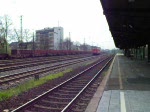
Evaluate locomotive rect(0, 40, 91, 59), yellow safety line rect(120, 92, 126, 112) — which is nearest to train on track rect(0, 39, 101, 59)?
locomotive rect(0, 40, 91, 59)

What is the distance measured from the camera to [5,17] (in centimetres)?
8694

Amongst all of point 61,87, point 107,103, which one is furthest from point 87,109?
point 61,87

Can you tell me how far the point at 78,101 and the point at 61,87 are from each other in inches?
162

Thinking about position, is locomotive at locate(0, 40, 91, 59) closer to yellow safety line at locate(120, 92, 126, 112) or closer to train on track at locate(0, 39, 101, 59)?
train on track at locate(0, 39, 101, 59)

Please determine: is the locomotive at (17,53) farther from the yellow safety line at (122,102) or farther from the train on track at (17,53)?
the yellow safety line at (122,102)

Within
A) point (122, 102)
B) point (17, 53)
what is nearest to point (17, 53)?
point (17, 53)

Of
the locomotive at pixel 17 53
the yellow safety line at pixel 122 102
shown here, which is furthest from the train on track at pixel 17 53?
the yellow safety line at pixel 122 102

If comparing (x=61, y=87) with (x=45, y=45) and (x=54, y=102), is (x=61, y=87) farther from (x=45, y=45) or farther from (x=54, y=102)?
(x=45, y=45)

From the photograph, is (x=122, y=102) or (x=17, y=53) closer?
(x=122, y=102)

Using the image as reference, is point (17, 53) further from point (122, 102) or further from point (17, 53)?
point (122, 102)

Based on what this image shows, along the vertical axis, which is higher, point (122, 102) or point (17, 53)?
point (17, 53)

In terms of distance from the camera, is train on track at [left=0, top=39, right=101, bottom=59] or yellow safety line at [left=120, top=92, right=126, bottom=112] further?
train on track at [left=0, top=39, right=101, bottom=59]

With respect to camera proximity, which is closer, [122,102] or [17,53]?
[122,102]

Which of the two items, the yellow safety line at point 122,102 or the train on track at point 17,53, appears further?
the train on track at point 17,53
